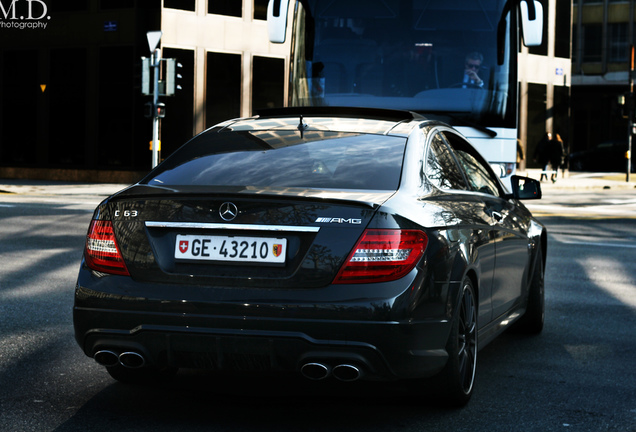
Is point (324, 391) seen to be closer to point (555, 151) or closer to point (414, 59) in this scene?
point (414, 59)

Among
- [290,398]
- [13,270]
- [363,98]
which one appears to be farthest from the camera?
[363,98]

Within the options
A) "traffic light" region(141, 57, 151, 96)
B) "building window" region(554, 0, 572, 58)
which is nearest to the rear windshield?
"traffic light" region(141, 57, 151, 96)

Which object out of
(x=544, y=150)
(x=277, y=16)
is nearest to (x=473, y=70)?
(x=277, y=16)

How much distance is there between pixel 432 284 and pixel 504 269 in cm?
151

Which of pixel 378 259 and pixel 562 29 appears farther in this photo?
pixel 562 29

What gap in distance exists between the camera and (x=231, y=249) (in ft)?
13.8

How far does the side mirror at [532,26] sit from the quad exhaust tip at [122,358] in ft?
26.0

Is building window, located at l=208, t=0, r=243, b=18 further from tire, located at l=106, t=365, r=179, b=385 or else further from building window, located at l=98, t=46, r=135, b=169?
tire, located at l=106, t=365, r=179, b=385

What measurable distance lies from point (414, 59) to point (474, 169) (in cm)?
557

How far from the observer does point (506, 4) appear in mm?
11312

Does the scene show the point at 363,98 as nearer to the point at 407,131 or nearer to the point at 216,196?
the point at 407,131

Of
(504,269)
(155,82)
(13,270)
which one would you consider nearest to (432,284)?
(504,269)

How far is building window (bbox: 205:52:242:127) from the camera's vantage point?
31.8 meters

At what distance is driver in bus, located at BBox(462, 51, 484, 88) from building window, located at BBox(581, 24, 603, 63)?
A: 48.0m
